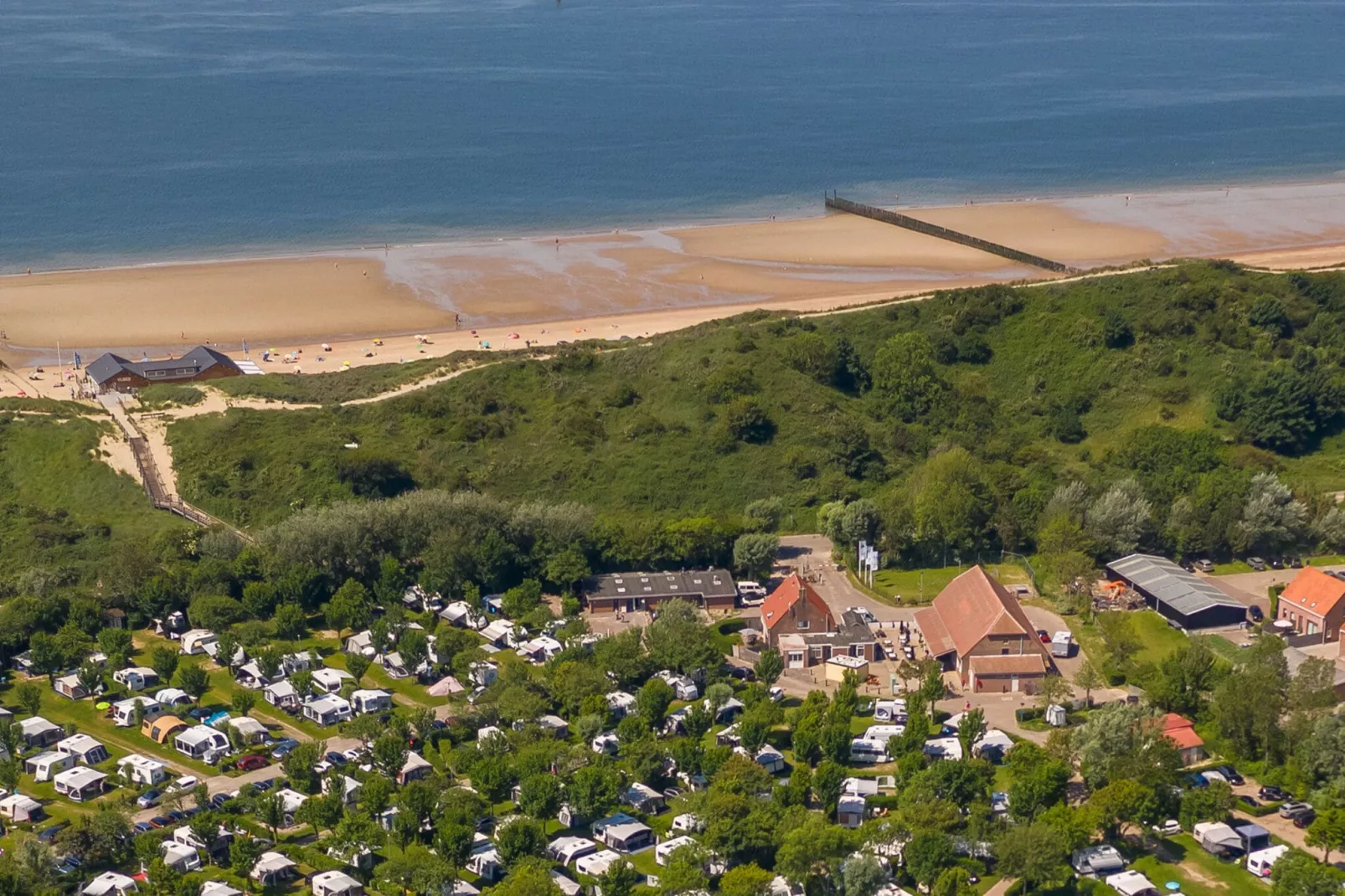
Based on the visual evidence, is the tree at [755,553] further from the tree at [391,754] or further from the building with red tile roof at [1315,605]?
the tree at [391,754]

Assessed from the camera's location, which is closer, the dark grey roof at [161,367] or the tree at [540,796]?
the tree at [540,796]

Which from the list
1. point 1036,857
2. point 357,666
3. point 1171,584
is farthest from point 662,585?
point 1036,857

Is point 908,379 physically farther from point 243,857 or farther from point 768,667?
point 243,857

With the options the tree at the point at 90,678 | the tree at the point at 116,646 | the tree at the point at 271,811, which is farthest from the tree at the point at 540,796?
the tree at the point at 116,646

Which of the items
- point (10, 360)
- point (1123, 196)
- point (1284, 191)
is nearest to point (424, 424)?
point (10, 360)

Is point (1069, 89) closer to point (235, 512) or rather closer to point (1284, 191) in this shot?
point (1284, 191)

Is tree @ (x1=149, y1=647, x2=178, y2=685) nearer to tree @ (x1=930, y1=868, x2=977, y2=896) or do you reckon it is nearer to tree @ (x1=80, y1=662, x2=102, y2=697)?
tree @ (x1=80, y1=662, x2=102, y2=697)

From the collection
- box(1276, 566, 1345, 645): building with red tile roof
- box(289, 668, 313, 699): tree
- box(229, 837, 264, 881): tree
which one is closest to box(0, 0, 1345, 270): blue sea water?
box(289, 668, 313, 699): tree

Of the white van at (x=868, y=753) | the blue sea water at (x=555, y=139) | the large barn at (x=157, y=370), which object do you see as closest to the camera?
the white van at (x=868, y=753)
